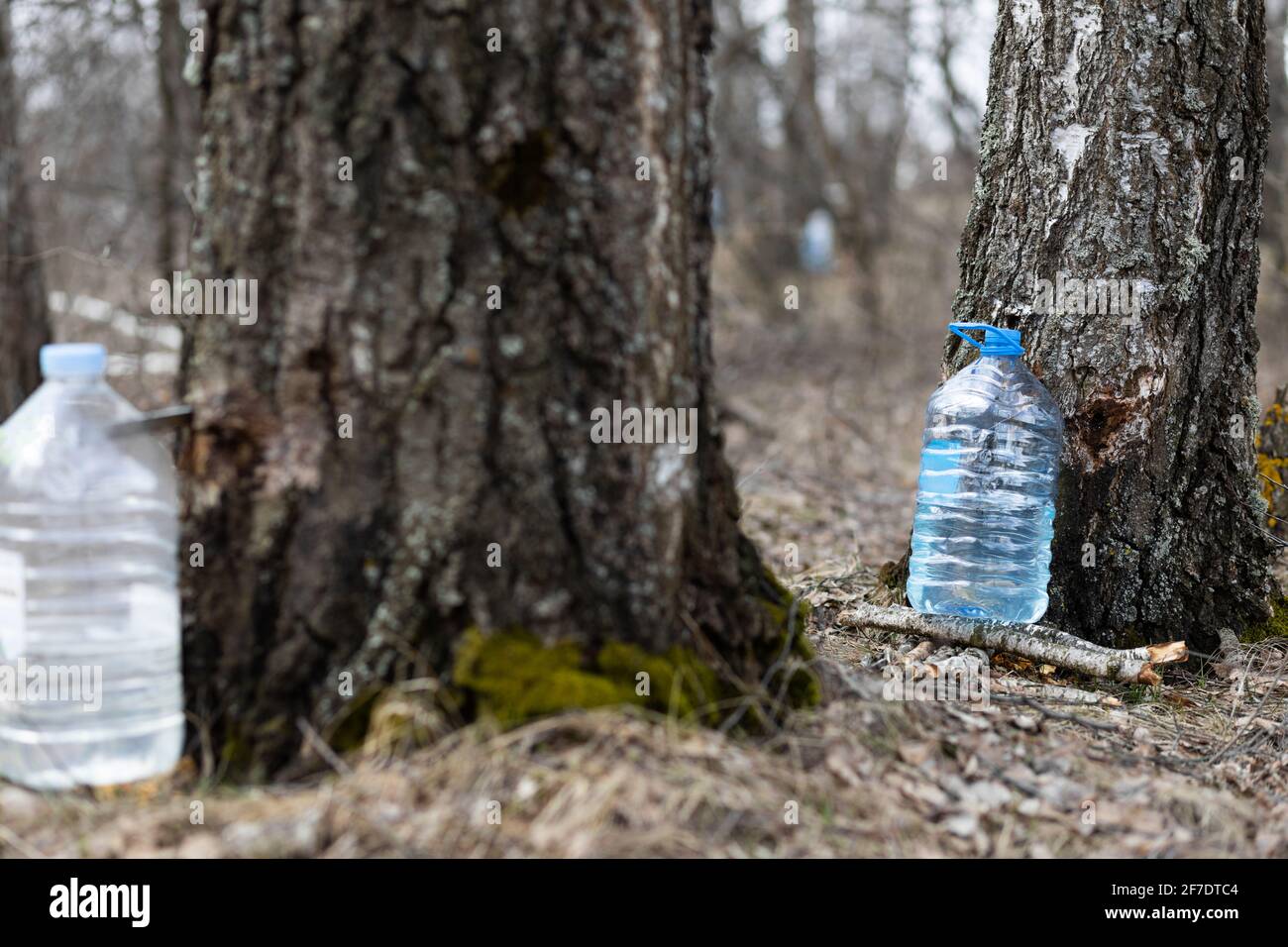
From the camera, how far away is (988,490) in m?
3.99

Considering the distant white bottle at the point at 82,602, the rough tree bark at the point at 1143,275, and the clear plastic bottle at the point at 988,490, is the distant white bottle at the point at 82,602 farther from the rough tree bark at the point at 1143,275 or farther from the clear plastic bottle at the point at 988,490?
the rough tree bark at the point at 1143,275

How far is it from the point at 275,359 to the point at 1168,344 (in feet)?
9.17

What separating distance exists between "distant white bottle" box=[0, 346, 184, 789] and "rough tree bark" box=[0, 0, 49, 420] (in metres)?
5.43

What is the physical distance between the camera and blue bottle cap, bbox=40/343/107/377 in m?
2.49

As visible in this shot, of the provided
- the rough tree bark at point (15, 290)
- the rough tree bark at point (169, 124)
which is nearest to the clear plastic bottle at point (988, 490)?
the rough tree bark at point (15, 290)

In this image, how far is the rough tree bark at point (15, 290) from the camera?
23.9 feet

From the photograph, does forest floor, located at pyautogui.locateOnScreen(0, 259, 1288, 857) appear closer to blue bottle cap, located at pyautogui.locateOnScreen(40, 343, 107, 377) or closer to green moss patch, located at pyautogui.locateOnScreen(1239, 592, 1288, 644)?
green moss patch, located at pyautogui.locateOnScreen(1239, 592, 1288, 644)

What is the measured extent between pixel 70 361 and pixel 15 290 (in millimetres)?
5663

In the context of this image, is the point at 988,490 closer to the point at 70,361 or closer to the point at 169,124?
the point at 70,361
